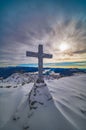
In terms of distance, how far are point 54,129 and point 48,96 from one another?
1.98 m

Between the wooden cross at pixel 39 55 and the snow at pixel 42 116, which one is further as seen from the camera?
the wooden cross at pixel 39 55

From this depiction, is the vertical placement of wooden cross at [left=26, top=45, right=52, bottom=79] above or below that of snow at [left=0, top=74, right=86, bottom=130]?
Answer: above

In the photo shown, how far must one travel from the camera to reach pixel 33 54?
7246 millimetres

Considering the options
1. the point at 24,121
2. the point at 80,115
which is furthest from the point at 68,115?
the point at 24,121

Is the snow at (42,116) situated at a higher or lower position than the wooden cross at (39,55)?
lower

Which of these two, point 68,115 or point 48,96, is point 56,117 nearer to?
point 68,115

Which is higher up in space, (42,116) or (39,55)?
(39,55)

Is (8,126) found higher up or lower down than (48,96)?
lower down

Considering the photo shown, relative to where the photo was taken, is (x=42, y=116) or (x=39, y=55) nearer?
(x=42, y=116)

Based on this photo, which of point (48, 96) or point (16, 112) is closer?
point (16, 112)

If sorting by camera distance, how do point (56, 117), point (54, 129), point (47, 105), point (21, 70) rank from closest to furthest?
1. point (54, 129)
2. point (56, 117)
3. point (47, 105)
4. point (21, 70)

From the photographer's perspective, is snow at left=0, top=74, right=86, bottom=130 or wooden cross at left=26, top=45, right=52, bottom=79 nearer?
snow at left=0, top=74, right=86, bottom=130

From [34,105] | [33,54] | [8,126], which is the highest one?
[33,54]

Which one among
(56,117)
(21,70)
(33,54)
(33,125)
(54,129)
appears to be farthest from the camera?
(21,70)
